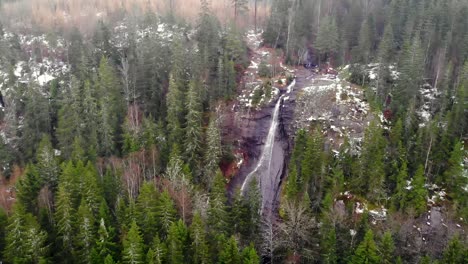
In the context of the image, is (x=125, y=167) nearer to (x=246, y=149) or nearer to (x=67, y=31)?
(x=246, y=149)

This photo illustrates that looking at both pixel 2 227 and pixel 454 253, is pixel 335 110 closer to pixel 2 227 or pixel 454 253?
pixel 454 253


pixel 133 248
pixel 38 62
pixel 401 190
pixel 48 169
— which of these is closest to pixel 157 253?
pixel 133 248

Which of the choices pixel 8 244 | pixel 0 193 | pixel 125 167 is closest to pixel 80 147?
pixel 125 167

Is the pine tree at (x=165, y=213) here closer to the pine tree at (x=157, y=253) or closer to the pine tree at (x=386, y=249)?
the pine tree at (x=157, y=253)

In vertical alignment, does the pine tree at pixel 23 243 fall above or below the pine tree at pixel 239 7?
below

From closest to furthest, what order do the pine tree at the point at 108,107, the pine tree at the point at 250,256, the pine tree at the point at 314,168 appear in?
the pine tree at the point at 250,256
the pine tree at the point at 314,168
the pine tree at the point at 108,107

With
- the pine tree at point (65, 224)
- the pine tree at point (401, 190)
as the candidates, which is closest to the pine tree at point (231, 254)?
the pine tree at point (65, 224)
